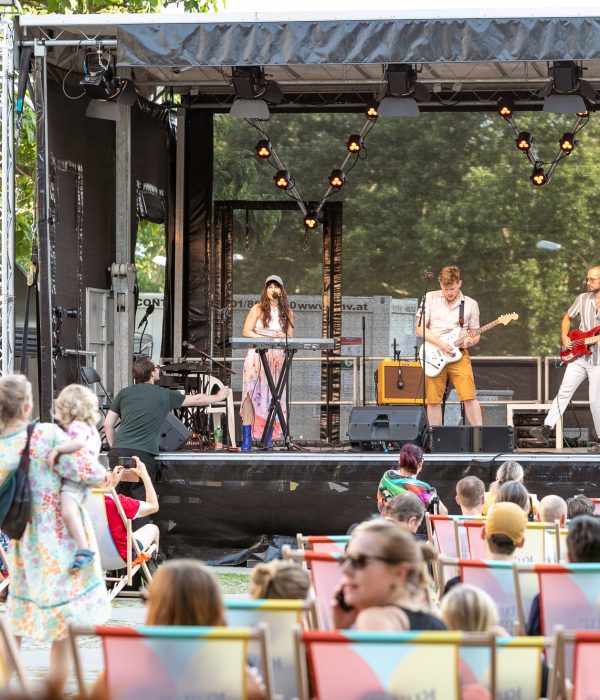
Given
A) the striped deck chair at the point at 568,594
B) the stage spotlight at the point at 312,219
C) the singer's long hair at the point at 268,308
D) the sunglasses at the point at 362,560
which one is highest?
the stage spotlight at the point at 312,219

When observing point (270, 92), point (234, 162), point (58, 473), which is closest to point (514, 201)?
point (234, 162)

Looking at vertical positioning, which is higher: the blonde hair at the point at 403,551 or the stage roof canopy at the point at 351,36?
the stage roof canopy at the point at 351,36

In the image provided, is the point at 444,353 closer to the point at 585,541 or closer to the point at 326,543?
the point at 326,543

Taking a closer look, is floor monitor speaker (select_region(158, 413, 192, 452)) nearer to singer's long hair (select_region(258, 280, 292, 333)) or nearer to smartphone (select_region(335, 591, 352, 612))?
singer's long hair (select_region(258, 280, 292, 333))

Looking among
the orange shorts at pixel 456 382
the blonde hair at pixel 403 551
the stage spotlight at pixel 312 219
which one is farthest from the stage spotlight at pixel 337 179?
the blonde hair at pixel 403 551

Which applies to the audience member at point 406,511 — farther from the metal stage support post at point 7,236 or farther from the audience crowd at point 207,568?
the metal stage support post at point 7,236

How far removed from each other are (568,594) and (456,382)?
7058 mm

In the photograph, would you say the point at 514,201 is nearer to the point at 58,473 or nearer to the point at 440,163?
the point at 440,163

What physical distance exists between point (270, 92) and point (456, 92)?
3215 millimetres

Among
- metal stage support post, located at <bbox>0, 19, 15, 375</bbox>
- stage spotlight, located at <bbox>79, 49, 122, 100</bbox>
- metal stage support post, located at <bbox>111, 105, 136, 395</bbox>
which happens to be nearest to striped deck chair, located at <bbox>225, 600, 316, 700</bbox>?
metal stage support post, located at <bbox>0, 19, 15, 375</bbox>

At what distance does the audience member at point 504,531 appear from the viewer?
438 cm

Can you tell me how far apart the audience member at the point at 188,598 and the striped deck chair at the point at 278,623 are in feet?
0.71

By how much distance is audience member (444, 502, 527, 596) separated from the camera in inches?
172

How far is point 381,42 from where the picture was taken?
877 cm
